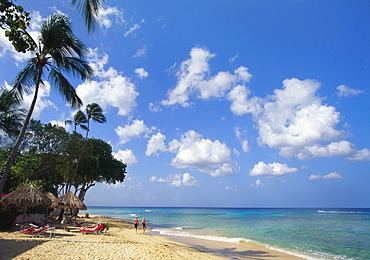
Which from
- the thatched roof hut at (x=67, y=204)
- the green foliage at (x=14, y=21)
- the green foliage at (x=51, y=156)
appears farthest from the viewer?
the green foliage at (x=51, y=156)

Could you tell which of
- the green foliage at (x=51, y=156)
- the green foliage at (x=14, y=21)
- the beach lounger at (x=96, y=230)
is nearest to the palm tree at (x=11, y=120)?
the green foliage at (x=51, y=156)

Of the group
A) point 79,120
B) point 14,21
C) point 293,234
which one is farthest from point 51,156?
point 293,234

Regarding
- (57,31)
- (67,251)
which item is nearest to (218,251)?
(67,251)

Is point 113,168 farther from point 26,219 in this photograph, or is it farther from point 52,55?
point 52,55

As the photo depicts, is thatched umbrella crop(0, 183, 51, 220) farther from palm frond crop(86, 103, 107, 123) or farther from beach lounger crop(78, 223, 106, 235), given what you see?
palm frond crop(86, 103, 107, 123)

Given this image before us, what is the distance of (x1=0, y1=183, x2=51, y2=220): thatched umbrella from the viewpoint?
36.6 ft

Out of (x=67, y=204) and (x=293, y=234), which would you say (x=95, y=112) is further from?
(x=293, y=234)

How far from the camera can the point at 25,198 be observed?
37.6 ft

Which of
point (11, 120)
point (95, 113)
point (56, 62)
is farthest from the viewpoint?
point (95, 113)

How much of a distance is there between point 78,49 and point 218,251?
1222 cm

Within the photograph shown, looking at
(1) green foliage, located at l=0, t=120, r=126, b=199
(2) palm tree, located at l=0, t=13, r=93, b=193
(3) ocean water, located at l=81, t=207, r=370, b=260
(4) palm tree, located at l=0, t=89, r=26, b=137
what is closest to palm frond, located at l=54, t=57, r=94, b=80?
(2) palm tree, located at l=0, t=13, r=93, b=193

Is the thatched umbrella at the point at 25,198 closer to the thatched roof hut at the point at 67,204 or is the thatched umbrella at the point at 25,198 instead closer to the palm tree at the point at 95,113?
the thatched roof hut at the point at 67,204

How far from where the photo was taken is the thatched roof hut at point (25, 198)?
11172mm

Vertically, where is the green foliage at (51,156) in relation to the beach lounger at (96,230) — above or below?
above
